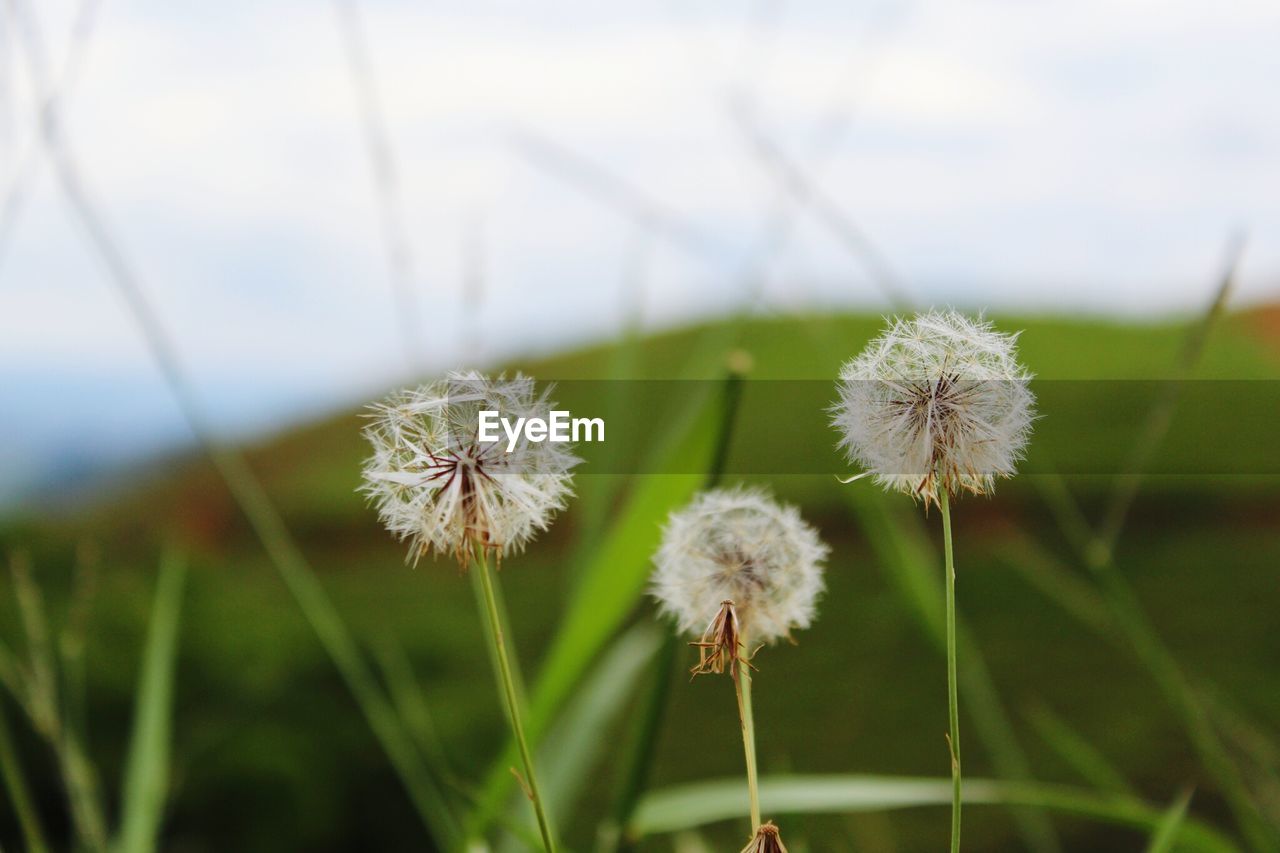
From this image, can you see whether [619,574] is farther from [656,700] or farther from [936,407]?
[936,407]

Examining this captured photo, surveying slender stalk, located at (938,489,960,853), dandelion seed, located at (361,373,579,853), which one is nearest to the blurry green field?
dandelion seed, located at (361,373,579,853)

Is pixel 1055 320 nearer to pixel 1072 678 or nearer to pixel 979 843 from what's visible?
pixel 1072 678

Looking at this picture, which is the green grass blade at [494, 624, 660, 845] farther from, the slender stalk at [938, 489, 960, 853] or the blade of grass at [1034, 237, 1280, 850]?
the slender stalk at [938, 489, 960, 853]

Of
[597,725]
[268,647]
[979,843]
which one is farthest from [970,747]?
[597,725]

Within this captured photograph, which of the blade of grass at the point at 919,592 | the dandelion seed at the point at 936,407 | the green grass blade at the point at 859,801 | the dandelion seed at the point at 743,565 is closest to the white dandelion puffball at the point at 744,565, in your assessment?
the dandelion seed at the point at 743,565

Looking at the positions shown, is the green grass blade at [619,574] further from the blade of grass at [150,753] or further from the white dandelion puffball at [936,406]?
the blade of grass at [150,753]

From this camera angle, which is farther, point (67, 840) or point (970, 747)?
point (970, 747)
